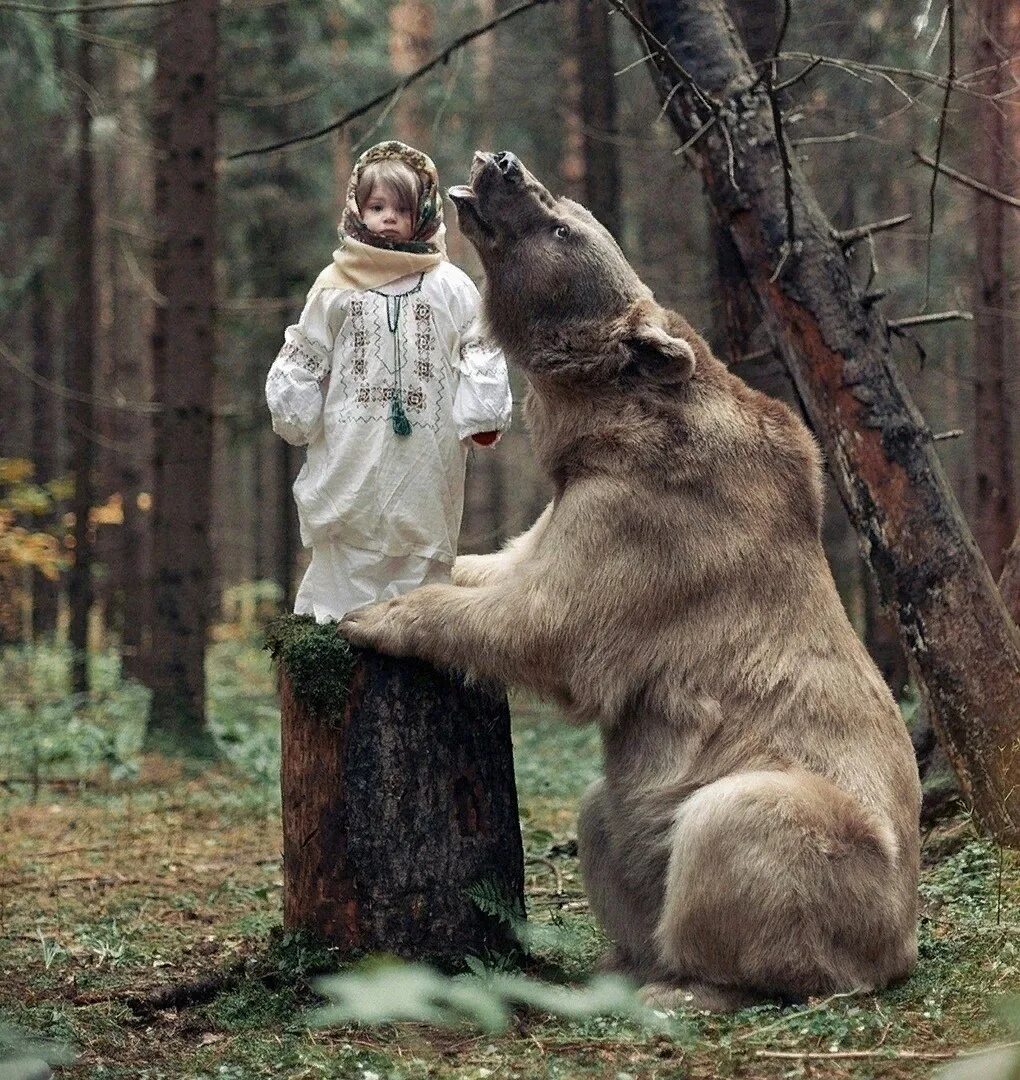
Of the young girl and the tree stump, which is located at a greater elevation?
the young girl

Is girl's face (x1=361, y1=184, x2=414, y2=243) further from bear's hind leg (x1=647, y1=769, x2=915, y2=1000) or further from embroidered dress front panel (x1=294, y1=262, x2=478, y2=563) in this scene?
bear's hind leg (x1=647, y1=769, x2=915, y2=1000)

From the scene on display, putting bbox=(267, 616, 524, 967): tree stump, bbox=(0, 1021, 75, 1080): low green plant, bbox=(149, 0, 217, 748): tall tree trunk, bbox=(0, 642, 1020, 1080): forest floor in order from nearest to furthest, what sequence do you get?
bbox=(0, 1021, 75, 1080): low green plant < bbox=(0, 642, 1020, 1080): forest floor < bbox=(267, 616, 524, 967): tree stump < bbox=(149, 0, 217, 748): tall tree trunk

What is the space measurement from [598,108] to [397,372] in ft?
34.3

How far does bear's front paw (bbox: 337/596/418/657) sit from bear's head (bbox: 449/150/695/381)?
103 cm

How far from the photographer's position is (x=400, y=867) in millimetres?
5129

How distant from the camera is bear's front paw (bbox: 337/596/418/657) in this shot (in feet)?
16.4

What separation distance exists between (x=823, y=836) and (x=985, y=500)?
29.1 feet

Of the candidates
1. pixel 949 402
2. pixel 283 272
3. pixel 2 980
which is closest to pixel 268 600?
pixel 283 272

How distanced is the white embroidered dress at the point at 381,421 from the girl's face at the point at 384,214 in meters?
0.19

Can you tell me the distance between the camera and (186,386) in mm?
11305

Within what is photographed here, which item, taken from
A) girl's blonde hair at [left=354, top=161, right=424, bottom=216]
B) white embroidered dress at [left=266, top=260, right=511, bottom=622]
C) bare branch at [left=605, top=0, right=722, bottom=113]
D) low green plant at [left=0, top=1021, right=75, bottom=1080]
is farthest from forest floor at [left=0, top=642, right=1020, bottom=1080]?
bare branch at [left=605, top=0, right=722, bottom=113]

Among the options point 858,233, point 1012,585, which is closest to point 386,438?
point 858,233

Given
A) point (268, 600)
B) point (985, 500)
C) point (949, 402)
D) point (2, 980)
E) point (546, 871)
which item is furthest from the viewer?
point (268, 600)

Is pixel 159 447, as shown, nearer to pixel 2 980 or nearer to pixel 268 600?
pixel 2 980
